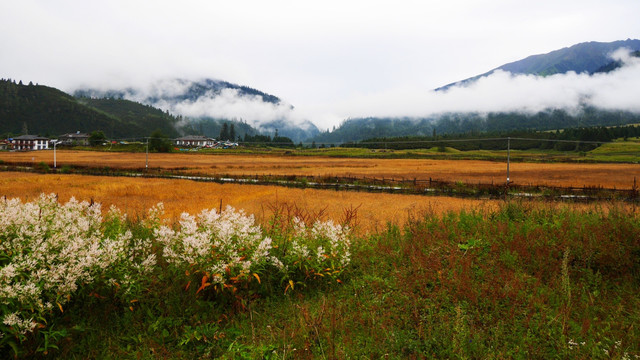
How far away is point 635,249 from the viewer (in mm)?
6121

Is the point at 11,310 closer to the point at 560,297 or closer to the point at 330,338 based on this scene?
the point at 330,338

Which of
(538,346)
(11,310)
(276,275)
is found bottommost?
(538,346)

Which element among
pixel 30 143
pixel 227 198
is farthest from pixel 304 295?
pixel 30 143

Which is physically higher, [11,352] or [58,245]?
[58,245]

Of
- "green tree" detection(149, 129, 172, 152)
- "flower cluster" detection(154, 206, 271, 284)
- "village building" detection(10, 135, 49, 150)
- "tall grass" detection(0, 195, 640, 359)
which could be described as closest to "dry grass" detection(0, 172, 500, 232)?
"tall grass" detection(0, 195, 640, 359)

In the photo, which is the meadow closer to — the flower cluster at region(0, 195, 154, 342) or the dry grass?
the flower cluster at region(0, 195, 154, 342)

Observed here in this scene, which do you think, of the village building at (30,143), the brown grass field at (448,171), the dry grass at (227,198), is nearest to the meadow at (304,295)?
the dry grass at (227,198)

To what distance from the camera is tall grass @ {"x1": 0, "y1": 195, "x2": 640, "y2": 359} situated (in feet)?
13.6

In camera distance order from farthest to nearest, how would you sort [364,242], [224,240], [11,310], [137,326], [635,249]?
[364,242]
[635,249]
[224,240]
[137,326]
[11,310]

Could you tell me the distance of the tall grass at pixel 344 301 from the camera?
13.6 feet

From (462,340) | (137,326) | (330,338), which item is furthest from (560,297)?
(137,326)

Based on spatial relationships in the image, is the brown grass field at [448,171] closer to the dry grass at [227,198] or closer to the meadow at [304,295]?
the dry grass at [227,198]

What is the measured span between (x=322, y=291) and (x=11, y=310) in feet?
13.4

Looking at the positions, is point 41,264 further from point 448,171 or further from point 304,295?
point 448,171
